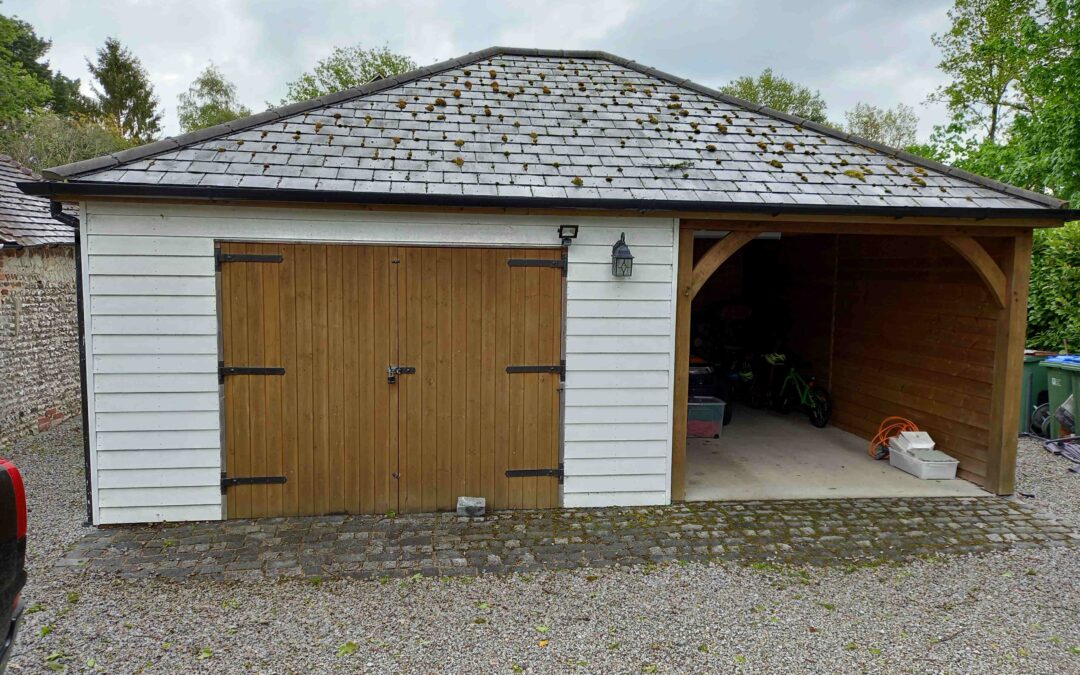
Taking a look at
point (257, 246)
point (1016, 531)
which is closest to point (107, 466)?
point (257, 246)

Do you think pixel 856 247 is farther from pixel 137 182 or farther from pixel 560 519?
pixel 137 182

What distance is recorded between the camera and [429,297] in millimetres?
4637

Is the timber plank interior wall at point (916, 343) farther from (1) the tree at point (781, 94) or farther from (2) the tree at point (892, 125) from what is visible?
(1) the tree at point (781, 94)

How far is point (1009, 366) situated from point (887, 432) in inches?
57.0

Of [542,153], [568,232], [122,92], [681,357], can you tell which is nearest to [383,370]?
[568,232]

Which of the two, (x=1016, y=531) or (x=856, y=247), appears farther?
(x=856, y=247)

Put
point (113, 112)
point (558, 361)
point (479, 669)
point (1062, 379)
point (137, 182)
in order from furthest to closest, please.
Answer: point (113, 112), point (1062, 379), point (558, 361), point (137, 182), point (479, 669)

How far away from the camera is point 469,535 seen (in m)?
4.31

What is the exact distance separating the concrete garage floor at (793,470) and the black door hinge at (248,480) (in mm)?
3105

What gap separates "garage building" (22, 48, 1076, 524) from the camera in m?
4.36

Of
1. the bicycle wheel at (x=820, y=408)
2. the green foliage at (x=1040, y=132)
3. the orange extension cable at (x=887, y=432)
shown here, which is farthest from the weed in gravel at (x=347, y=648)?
the green foliage at (x=1040, y=132)

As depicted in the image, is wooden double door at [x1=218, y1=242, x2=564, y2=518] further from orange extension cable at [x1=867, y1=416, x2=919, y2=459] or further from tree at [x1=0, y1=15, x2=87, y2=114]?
tree at [x1=0, y1=15, x2=87, y2=114]

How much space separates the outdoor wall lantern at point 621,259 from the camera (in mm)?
4609

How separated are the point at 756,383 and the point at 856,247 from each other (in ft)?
7.66
